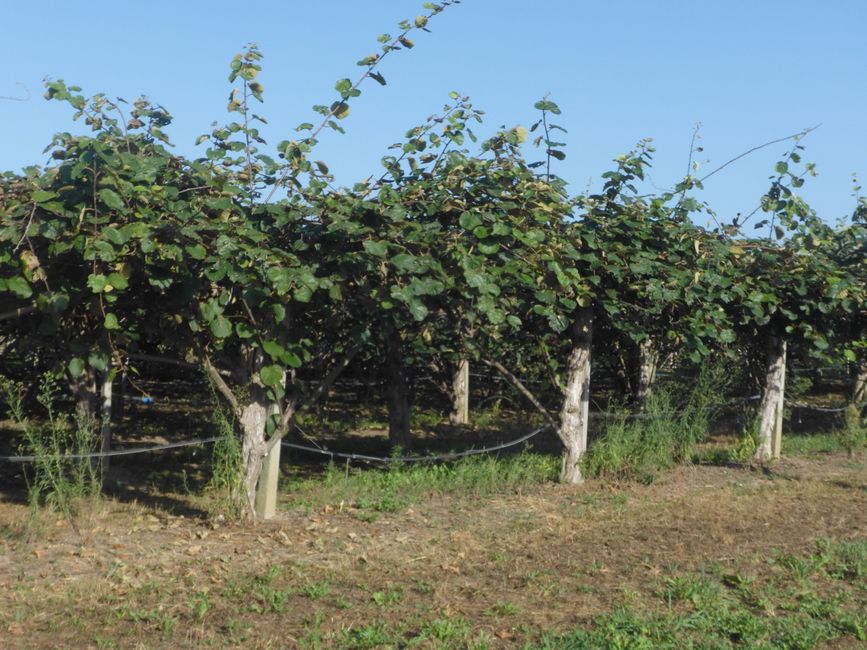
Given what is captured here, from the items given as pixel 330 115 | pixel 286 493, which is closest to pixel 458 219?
pixel 330 115

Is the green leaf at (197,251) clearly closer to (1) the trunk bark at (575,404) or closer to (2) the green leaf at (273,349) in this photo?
(2) the green leaf at (273,349)


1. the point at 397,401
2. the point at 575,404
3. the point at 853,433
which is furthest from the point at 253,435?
the point at 853,433

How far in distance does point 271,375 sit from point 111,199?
5.32 ft

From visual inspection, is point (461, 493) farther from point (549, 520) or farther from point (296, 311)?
point (296, 311)

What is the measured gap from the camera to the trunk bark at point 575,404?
965cm

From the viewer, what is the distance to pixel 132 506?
27.4 ft

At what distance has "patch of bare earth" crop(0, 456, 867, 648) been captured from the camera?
5293 mm

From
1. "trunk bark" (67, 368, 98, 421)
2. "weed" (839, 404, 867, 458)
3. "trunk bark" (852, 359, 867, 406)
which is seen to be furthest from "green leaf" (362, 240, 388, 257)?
"trunk bark" (852, 359, 867, 406)

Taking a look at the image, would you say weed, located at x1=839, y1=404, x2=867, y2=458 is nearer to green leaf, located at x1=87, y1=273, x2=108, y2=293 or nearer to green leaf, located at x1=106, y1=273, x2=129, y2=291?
green leaf, located at x1=106, y1=273, x2=129, y2=291

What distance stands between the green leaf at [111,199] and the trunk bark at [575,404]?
15.4ft

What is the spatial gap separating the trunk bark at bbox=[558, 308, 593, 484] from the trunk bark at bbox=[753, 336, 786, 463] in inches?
104

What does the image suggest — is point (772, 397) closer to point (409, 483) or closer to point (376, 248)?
point (409, 483)

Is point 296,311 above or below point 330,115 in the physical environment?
below

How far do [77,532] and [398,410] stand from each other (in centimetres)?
504
